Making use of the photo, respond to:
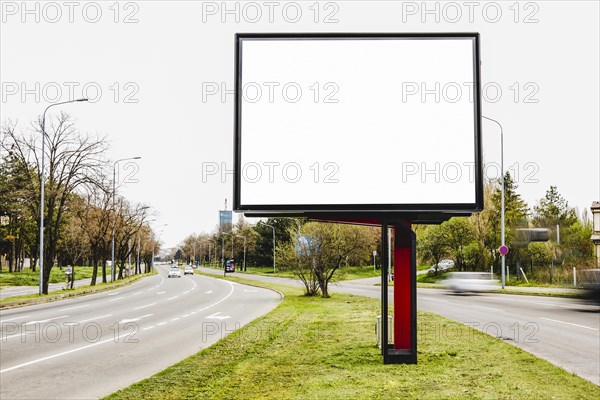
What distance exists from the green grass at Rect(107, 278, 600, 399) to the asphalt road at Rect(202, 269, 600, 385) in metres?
0.75

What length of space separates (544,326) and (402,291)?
469 inches

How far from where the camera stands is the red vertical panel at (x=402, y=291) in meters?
8.77

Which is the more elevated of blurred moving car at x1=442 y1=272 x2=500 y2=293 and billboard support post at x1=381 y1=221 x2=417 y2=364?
billboard support post at x1=381 y1=221 x2=417 y2=364

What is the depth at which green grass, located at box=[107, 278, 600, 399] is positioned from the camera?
8.62 meters

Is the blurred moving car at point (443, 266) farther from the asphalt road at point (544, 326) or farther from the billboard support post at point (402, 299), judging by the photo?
the billboard support post at point (402, 299)

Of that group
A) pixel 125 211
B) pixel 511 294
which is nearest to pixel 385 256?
pixel 511 294

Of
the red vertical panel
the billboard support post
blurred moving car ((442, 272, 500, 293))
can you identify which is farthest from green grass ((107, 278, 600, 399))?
blurred moving car ((442, 272, 500, 293))

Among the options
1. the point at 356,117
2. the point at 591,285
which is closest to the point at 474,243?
the point at 591,285

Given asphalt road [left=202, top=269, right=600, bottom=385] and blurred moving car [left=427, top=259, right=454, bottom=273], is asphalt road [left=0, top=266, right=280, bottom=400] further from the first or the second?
blurred moving car [left=427, top=259, right=454, bottom=273]

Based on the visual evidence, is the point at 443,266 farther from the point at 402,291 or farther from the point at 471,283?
the point at 402,291

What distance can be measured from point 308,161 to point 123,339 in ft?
36.7

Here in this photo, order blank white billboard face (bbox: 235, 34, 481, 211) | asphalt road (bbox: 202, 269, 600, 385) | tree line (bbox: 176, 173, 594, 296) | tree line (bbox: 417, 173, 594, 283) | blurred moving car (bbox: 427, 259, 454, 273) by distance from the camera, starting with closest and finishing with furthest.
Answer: blank white billboard face (bbox: 235, 34, 481, 211) < asphalt road (bbox: 202, 269, 600, 385) < tree line (bbox: 176, 173, 594, 296) < tree line (bbox: 417, 173, 594, 283) < blurred moving car (bbox: 427, 259, 454, 273)

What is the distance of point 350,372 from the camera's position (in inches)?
396

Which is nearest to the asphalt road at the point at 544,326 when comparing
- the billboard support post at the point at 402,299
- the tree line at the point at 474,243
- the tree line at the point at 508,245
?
the billboard support post at the point at 402,299
